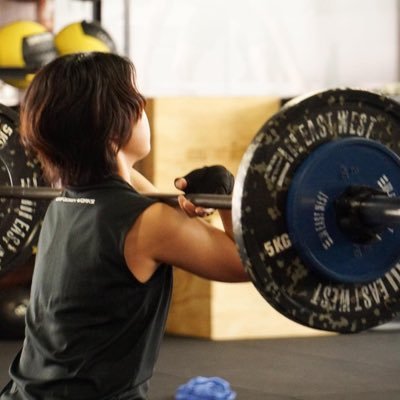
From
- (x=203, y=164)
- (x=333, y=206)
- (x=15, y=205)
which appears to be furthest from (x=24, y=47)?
(x=333, y=206)

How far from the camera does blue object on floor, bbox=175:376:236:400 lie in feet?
10.1

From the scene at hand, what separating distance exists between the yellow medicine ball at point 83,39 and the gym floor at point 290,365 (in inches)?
51.5

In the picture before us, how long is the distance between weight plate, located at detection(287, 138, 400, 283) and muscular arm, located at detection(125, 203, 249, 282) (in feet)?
0.41

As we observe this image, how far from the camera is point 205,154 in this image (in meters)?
4.44

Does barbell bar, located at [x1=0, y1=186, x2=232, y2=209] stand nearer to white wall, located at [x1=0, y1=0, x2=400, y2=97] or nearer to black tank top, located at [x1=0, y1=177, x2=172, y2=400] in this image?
black tank top, located at [x1=0, y1=177, x2=172, y2=400]

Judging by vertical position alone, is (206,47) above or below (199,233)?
below

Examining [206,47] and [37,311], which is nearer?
[37,311]

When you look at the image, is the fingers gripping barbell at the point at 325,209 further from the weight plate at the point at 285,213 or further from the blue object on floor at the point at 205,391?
the blue object on floor at the point at 205,391

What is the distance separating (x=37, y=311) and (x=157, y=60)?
3.56 meters

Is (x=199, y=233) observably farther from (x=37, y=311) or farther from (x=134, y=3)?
(x=134, y=3)

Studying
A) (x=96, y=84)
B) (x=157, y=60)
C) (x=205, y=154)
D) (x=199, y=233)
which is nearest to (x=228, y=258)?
(x=199, y=233)

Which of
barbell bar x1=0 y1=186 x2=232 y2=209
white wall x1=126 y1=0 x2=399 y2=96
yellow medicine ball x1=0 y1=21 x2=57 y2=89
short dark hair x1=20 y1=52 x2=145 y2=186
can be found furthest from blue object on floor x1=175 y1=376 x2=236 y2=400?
white wall x1=126 y1=0 x2=399 y2=96

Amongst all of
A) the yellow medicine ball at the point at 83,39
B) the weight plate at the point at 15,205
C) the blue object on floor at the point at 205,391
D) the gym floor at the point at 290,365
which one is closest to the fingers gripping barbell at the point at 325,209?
the weight plate at the point at 15,205

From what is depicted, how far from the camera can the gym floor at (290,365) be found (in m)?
3.36
